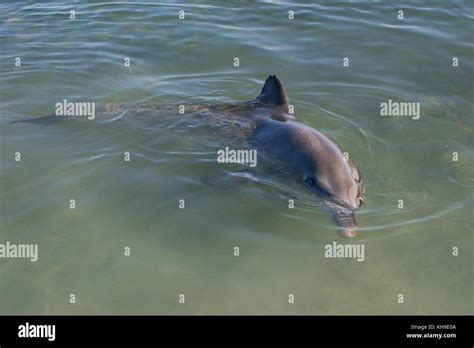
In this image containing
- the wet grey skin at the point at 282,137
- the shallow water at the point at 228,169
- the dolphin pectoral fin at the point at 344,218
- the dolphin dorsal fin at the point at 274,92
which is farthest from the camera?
the dolphin dorsal fin at the point at 274,92

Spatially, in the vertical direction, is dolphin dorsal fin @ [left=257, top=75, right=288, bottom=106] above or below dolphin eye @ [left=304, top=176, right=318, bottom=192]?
above

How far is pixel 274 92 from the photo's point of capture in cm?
1157

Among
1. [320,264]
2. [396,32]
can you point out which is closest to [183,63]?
[396,32]

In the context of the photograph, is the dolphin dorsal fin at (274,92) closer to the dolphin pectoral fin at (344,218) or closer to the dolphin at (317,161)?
the dolphin at (317,161)

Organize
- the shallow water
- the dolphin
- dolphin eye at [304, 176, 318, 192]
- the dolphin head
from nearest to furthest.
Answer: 1. the shallow water
2. the dolphin head
3. the dolphin
4. dolphin eye at [304, 176, 318, 192]

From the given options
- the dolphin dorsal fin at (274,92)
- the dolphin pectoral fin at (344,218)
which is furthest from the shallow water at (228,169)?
the dolphin dorsal fin at (274,92)

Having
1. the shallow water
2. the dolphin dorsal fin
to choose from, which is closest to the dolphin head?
the shallow water

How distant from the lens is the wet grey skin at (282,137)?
30.1ft

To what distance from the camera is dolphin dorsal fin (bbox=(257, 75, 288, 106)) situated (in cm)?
1148

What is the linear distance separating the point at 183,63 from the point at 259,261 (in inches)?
301

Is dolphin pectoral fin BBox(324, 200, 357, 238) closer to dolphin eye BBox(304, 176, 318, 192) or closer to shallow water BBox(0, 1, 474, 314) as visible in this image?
shallow water BBox(0, 1, 474, 314)

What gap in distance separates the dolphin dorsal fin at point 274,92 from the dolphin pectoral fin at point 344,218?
9.91 ft

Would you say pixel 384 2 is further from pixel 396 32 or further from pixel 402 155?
pixel 402 155

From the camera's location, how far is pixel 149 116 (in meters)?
12.2
